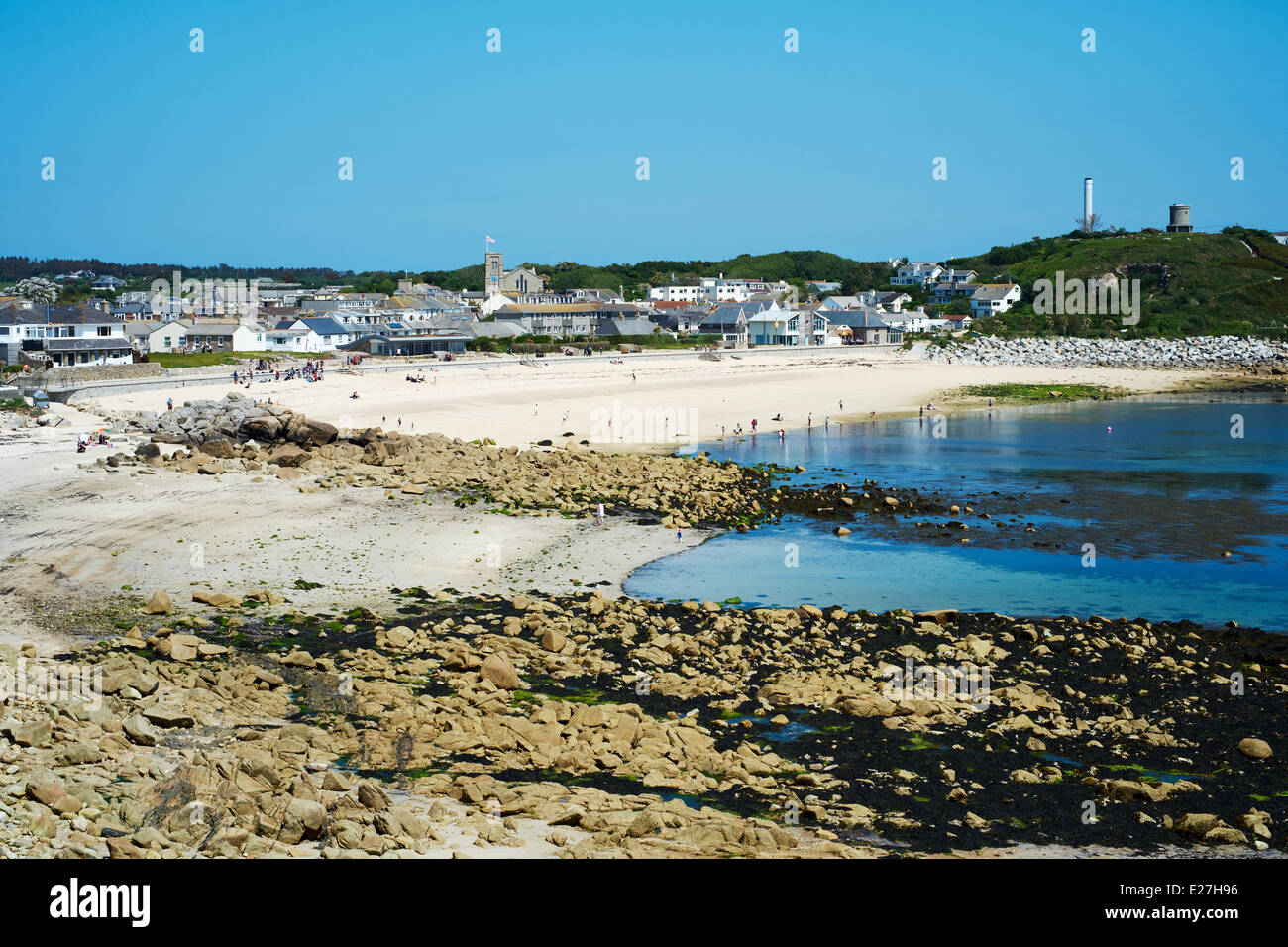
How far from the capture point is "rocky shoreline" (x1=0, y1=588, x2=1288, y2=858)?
9.91 meters

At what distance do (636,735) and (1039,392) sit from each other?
→ 58.9 m

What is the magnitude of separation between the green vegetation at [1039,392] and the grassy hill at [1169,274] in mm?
35387

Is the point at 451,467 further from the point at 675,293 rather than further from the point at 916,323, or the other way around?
the point at 675,293

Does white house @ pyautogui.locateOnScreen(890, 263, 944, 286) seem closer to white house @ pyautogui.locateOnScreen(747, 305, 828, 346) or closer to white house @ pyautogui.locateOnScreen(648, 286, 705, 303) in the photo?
white house @ pyautogui.locateOnScreen(648, 286, 705, 303)

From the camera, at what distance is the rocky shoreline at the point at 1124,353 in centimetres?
8238

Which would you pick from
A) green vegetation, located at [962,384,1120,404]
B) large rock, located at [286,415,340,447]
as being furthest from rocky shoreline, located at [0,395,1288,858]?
green vegetation, located at [962,384,1120,404]

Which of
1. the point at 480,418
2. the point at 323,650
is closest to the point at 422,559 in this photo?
the point at 323,650

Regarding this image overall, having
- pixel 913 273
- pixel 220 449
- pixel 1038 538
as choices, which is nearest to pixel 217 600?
pixel 220 449

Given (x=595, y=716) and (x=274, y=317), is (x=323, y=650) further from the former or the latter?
(x=274, y=317)

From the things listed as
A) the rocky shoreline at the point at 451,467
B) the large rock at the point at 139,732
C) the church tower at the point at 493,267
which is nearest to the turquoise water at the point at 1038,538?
the rocky shoreline at the point at 451,467

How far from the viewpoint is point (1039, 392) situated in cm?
6612

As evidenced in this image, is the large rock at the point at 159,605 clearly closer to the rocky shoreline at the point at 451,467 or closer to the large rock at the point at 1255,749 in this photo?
the rocky shoreline at the point at 451,467

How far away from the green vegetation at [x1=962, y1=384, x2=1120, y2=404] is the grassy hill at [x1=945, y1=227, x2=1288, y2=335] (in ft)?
116
